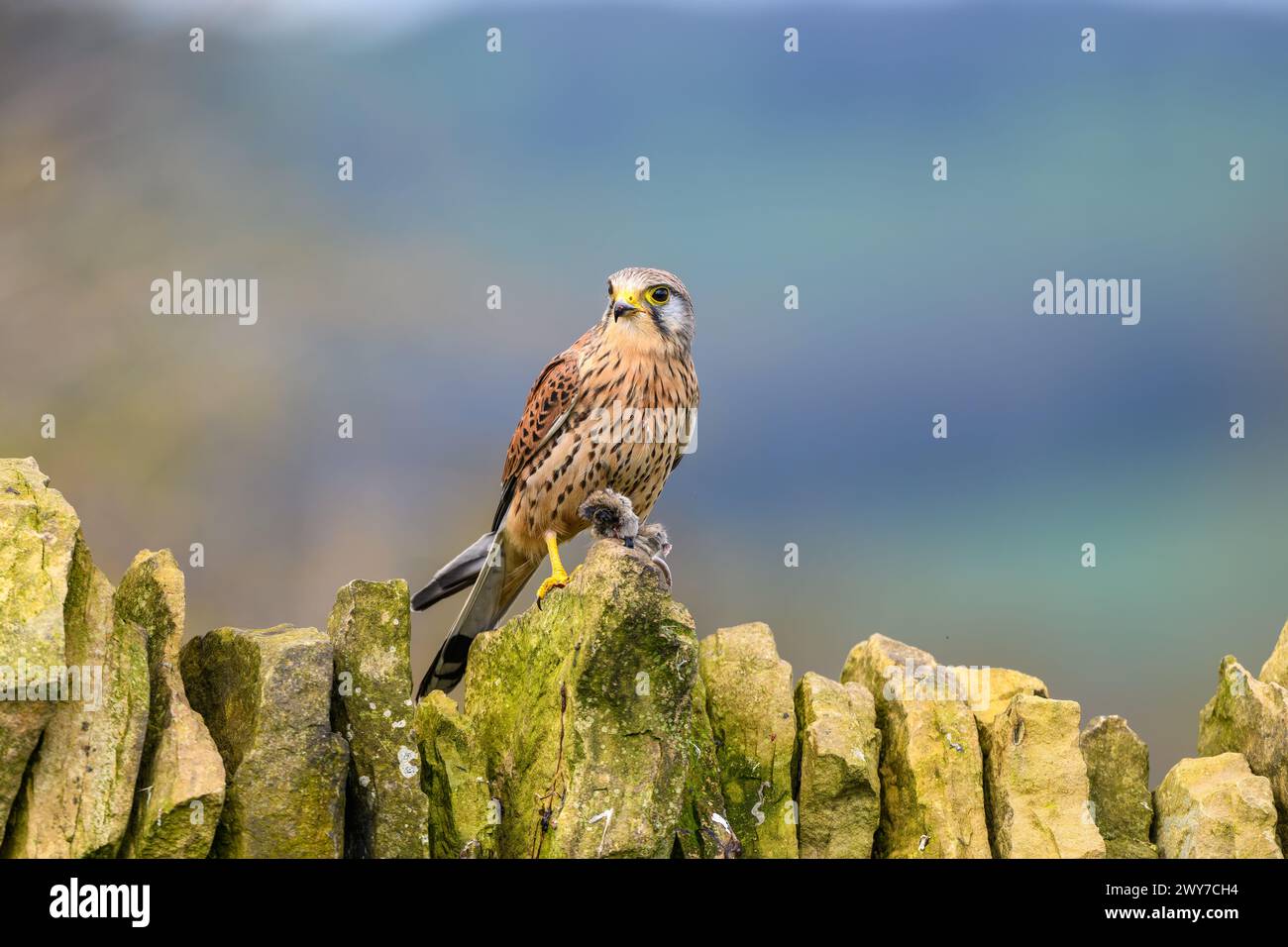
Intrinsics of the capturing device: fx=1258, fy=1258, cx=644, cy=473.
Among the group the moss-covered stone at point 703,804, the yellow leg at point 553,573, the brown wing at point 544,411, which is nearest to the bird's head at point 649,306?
the brown wing at point 544,411

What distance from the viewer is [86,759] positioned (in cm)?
286

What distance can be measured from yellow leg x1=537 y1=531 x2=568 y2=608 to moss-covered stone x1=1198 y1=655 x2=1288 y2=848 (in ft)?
6.78

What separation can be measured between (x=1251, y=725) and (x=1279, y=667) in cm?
42

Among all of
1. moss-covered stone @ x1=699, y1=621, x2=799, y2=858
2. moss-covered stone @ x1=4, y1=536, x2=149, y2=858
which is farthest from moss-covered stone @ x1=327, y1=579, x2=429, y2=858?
moss-covered stone @ x1=699, y1=621, x2=799, y2=858

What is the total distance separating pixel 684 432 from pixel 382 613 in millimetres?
1434

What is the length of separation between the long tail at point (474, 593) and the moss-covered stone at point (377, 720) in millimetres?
746

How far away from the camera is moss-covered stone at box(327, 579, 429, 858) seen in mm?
3184

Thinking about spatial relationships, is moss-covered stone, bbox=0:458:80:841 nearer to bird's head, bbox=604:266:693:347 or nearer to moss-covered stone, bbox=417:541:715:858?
moss-covered stone, bbox=417:541:715:858

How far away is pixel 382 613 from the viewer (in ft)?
11.0

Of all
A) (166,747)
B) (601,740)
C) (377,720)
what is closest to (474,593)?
(377,720)

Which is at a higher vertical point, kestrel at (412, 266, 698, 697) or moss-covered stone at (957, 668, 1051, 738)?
kestrel at (412, 266, 698, 697)

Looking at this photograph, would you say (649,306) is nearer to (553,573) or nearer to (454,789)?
(553,573)

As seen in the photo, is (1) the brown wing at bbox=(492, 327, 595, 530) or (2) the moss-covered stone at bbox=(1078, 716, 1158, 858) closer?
(2) the moss-covered stone at bbox=(1078, 716, 1158, 858)
